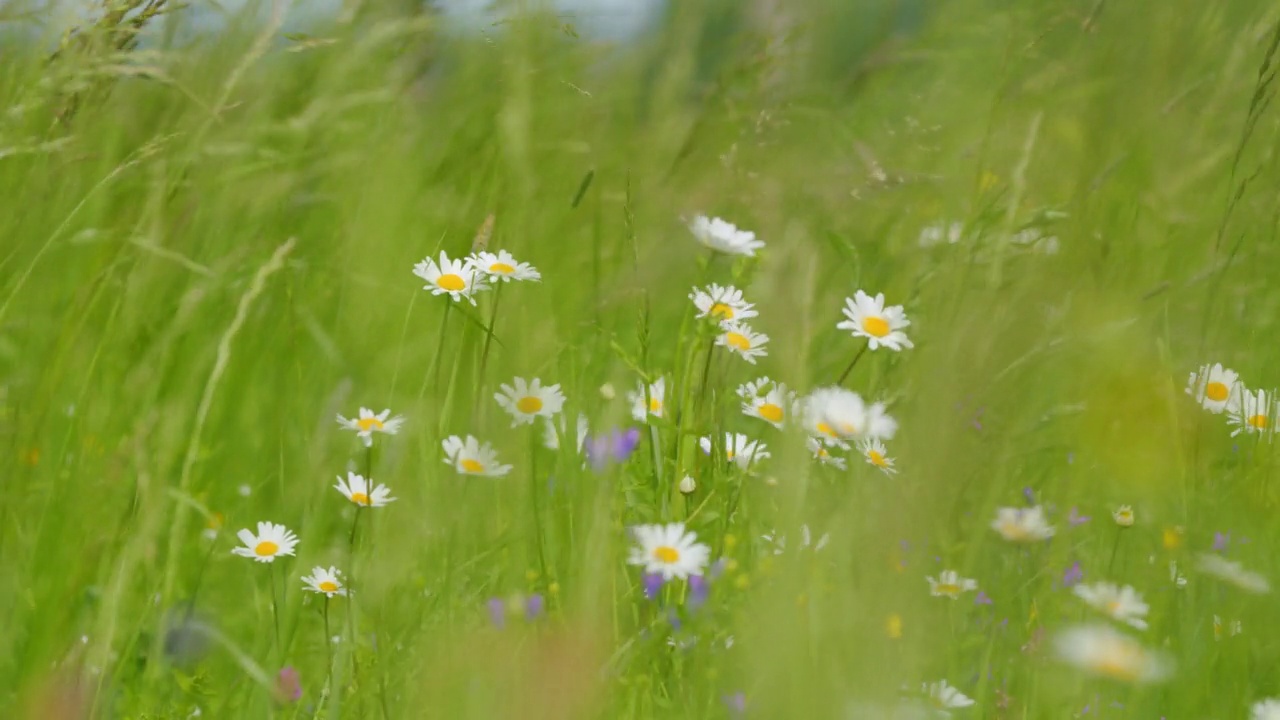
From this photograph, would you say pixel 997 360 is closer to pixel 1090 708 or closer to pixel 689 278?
pixel 1090 708

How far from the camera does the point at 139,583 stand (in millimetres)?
1125

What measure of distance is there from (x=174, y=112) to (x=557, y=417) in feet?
3.76

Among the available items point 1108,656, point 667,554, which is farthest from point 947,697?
point 667,554

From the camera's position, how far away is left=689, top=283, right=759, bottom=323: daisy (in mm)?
1210

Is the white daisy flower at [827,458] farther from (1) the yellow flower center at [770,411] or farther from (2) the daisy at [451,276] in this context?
(2) the daisy at [451,276]

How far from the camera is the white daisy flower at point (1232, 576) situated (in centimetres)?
109

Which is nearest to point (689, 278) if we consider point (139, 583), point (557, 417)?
Answer: point (557, 417)

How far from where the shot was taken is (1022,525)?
1042 mm

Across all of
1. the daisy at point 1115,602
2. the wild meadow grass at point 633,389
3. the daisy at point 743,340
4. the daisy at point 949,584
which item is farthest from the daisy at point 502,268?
the daisy at point 1115,602

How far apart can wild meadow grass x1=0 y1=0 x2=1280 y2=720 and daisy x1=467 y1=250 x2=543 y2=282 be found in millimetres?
11

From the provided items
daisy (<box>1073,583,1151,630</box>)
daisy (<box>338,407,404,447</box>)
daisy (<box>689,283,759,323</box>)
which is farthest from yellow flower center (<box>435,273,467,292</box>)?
daisy (<box>1073,583,1151,630</box>)

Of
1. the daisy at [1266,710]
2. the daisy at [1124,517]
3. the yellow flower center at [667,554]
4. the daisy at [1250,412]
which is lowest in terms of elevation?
the daisy at [1250,412]

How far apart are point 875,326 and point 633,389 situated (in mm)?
325

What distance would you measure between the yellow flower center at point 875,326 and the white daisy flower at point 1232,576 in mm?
389
